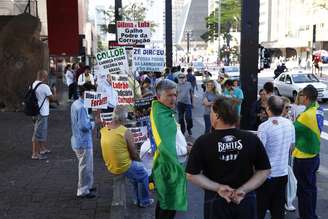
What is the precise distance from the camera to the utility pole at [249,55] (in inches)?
266

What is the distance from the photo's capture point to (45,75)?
10.2 m

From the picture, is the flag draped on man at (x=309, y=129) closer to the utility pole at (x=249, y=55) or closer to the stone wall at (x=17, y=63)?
the utility pole at (x=249, y=55)

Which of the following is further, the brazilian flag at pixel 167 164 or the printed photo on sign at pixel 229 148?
the brazilian flag at pixel 167 164

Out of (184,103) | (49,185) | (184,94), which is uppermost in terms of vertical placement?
(184,94)

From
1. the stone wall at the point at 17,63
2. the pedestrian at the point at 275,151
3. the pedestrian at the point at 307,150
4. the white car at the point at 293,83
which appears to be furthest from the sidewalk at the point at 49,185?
the white car at the point at 293,83

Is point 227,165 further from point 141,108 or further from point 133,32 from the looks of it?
point 133,32

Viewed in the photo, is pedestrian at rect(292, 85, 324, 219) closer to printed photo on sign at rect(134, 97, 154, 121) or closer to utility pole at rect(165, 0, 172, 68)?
printed photo on sign at rect(134, 97, 154, 121)

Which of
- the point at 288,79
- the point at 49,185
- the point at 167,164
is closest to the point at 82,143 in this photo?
the point at 49,185

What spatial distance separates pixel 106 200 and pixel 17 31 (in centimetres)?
1370

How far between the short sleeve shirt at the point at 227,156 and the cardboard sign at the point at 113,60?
17.9 ft

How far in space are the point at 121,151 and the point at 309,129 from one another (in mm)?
2346

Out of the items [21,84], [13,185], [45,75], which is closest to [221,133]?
[13,185]

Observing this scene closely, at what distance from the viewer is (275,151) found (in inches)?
203

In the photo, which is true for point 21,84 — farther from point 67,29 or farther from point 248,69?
point 248,69
